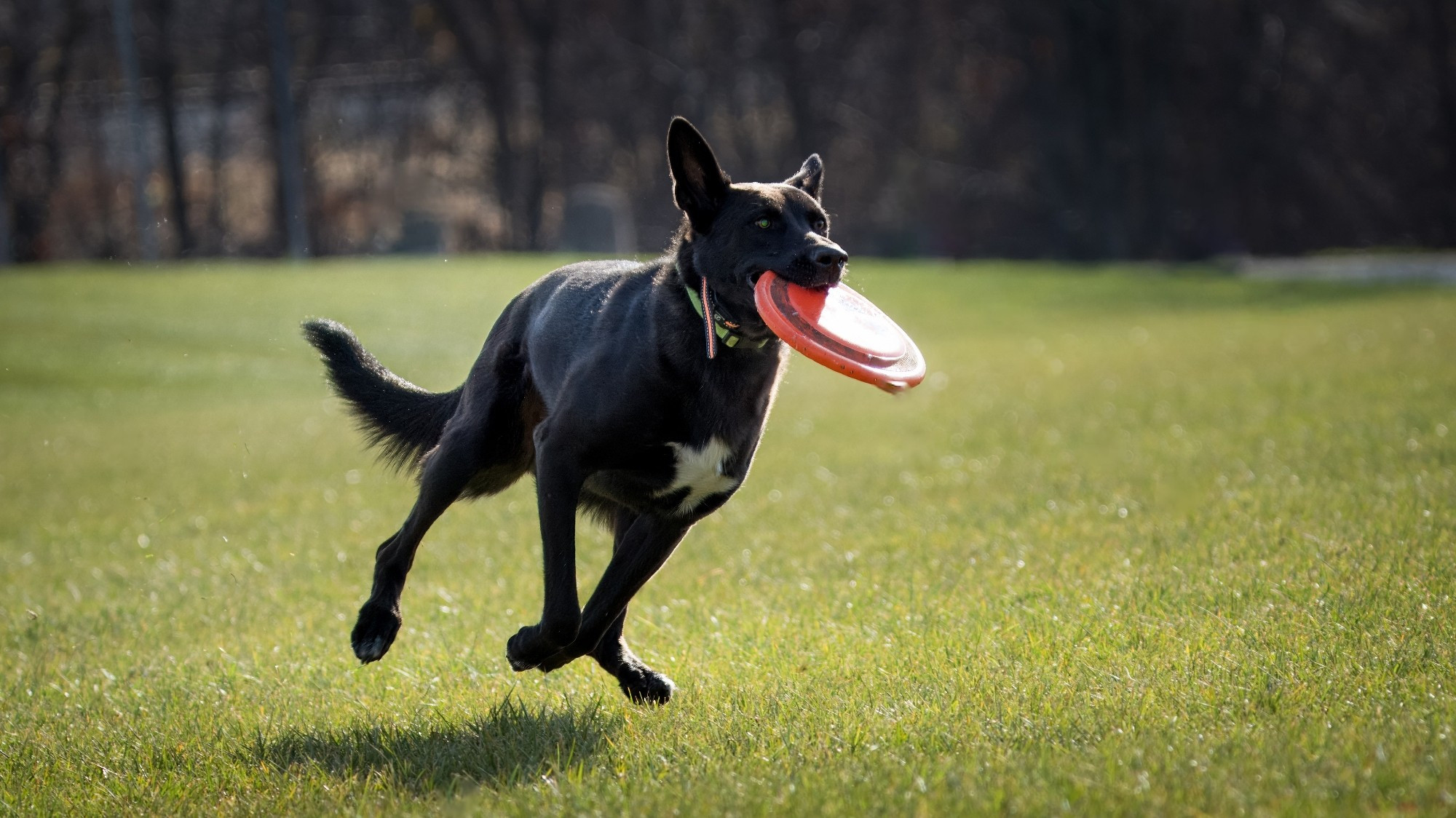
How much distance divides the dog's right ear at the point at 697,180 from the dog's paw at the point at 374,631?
1698 millimetres

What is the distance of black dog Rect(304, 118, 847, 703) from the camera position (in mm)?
4402

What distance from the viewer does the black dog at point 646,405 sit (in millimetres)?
4402

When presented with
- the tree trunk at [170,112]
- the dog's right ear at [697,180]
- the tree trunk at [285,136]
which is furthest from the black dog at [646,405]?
the tree trunk at [170,112]

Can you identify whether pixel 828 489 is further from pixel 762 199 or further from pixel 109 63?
pixel 109 63

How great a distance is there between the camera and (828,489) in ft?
30.2

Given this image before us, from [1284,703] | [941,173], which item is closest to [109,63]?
[941,173]

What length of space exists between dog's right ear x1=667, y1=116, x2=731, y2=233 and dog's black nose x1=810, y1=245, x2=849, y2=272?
0.42m

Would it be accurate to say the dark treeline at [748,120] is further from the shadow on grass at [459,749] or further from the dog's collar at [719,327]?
the shadow on grass at [459,749]

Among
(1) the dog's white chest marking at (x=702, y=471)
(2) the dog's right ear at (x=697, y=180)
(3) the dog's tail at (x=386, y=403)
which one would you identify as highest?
(2) the dog's right ear at (x=697, y=180)

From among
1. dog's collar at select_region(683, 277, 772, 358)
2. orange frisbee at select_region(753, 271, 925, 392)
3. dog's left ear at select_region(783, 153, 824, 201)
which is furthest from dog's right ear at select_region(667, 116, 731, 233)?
dog's left ear at select_region(783, 153, 824, 201)

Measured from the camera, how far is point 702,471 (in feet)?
14.5

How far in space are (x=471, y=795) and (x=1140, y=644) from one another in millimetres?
2233

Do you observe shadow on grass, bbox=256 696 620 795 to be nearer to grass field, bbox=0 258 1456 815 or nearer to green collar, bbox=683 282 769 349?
grass field, bbox=0 258 1456 815

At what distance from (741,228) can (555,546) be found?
46.5 inches
